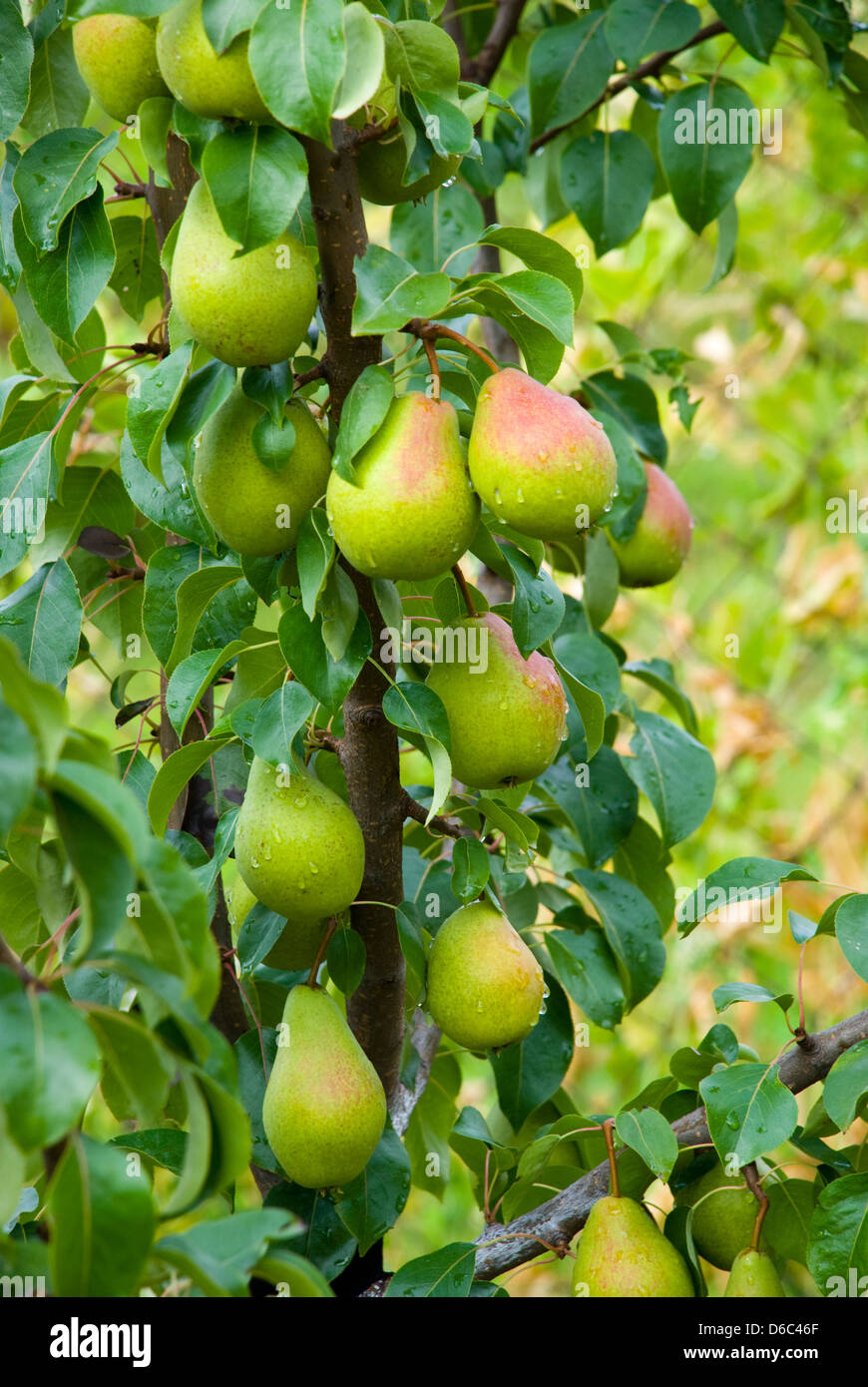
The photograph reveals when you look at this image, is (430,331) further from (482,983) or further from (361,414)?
(482,983)

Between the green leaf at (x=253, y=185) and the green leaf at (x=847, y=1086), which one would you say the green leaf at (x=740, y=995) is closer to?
the green leaf at (x=847, y=1086)

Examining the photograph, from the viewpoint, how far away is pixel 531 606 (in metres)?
0.58

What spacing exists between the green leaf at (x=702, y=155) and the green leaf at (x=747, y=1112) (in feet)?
1.97

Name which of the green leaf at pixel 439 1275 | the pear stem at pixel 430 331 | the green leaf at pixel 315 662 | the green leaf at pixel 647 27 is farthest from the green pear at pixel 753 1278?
the green leaf at pixel 647 27

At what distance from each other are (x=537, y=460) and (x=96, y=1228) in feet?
0.99

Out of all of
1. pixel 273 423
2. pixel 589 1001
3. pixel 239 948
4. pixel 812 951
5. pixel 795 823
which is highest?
pixel 273 423

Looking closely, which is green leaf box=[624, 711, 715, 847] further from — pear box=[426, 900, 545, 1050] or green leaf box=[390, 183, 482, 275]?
green leaf box=[390, 183, 482, 275]

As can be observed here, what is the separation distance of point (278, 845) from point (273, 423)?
0.60 ft

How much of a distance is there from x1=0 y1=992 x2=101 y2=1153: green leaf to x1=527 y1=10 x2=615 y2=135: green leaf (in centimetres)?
83

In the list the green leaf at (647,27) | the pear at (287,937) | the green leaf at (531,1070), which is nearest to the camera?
the pear at (287,937)

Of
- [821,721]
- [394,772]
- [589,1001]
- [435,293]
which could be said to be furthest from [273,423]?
[821,721]

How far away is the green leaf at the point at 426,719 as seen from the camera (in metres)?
0.54

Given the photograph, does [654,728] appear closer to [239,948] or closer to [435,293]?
[239,948]

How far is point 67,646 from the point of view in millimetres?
693
